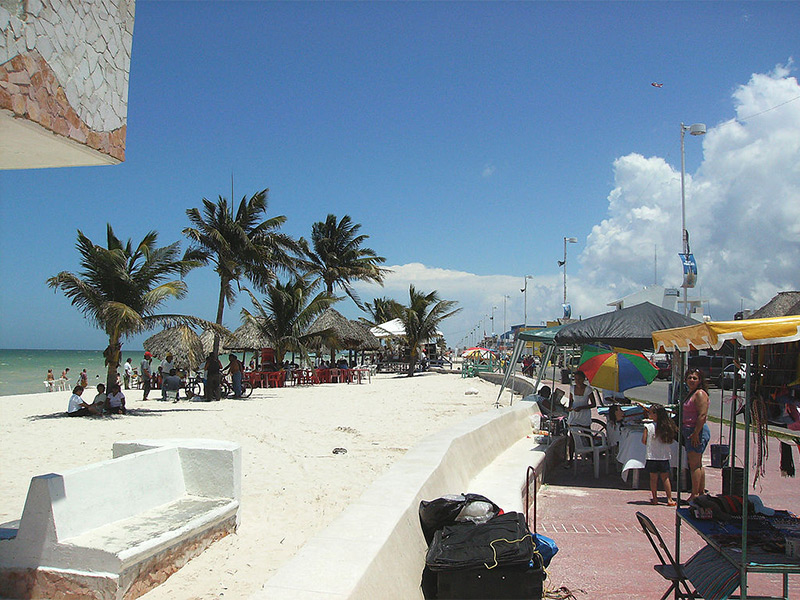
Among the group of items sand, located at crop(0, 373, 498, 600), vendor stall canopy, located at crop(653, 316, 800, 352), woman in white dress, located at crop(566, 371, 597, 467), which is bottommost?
sand, located at crop(0, 373, 498, 600)

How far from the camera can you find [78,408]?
1407 cm

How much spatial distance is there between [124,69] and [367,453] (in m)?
6.53

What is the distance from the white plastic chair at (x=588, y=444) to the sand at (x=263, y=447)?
2.66 metres

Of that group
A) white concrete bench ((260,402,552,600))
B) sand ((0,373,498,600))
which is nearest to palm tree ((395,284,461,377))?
sand ((0,373,498,600))

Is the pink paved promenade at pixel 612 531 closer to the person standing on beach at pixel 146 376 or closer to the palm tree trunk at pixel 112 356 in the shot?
the palm tree trunk at pixel 112 356

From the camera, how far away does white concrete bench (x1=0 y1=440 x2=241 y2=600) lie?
13.4 ft

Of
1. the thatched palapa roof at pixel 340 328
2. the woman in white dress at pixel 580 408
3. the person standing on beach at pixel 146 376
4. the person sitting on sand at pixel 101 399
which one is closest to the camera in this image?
the woman in white dress at pixel 580 408

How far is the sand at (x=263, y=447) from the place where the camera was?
4.96 m

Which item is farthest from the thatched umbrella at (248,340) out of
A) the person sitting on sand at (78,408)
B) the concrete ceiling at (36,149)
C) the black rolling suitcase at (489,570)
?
the black rolling suitcase at (489,570)

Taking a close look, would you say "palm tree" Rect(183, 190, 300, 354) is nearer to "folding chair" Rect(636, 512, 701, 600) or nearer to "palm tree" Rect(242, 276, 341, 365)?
"palm tree" Rect(242, 276, 341, 365)

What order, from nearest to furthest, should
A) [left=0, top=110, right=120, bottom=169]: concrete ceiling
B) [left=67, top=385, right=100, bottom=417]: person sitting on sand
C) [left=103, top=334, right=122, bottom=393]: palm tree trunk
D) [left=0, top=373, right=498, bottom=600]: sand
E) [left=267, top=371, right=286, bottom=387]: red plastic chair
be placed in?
[left=0, top=110, right=120, bottom=169]: concrete ceiling
[left=0, top=373, right=498, bottom=600]: sand
[left=67, top=385, right=100, bottom=417]: person sitting on sand
[left=103, top=334, right=122, bottom=393]: palm tree trunk
[left=267, top=371, right=286, bottom=387]: red plastic chair

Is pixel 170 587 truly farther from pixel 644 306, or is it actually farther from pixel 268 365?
pixel 268 365

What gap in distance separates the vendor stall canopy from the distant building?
448cm

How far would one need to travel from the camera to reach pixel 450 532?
4414 millimetres
